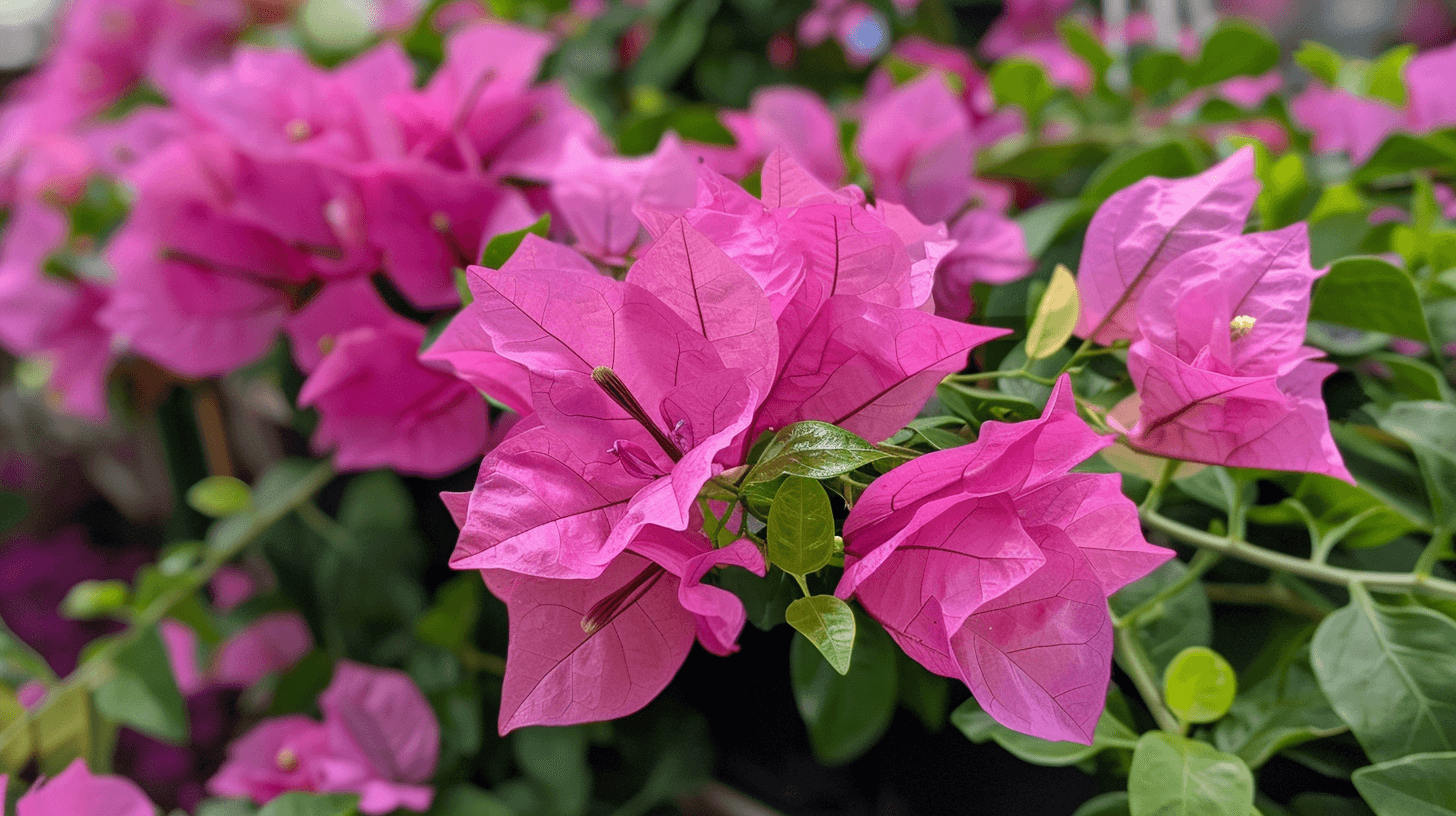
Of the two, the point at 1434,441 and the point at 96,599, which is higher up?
the point at 1434,441

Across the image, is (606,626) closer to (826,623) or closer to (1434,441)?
(826,623)

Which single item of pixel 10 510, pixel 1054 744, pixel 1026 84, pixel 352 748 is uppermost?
pixel 1026 84

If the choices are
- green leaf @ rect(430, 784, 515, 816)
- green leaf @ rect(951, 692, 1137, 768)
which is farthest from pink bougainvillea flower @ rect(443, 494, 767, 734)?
green leaf @ rect(430, 784, 515, 816)

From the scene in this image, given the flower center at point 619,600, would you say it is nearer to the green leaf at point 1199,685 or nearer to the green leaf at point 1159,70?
the green leaf at point 1199,685

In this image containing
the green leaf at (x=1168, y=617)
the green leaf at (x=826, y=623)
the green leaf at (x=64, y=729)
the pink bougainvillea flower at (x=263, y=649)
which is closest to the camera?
the green leaf at (x=826, y=623)

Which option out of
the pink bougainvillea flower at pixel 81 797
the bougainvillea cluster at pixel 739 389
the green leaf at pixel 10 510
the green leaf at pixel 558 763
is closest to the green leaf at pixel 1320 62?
the bougainvillea cluster at pixel 739 389

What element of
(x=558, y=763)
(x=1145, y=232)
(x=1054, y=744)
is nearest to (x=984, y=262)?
(x=1145, y=232)
